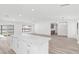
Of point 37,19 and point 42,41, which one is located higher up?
point 37,19

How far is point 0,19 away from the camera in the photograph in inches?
174

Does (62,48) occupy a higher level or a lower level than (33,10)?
lower

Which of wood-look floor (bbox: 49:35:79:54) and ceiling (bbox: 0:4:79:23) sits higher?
ceiling (bbox: 0:4:79:23)

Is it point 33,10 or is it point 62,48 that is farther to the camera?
point 62,48

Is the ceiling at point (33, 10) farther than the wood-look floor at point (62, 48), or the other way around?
the wood-look floor at point (62, 48)

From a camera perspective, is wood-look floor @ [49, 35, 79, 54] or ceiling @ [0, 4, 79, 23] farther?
wood-look floor @ [49, 35, 79, 54]

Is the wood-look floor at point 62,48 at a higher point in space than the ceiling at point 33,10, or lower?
lower
